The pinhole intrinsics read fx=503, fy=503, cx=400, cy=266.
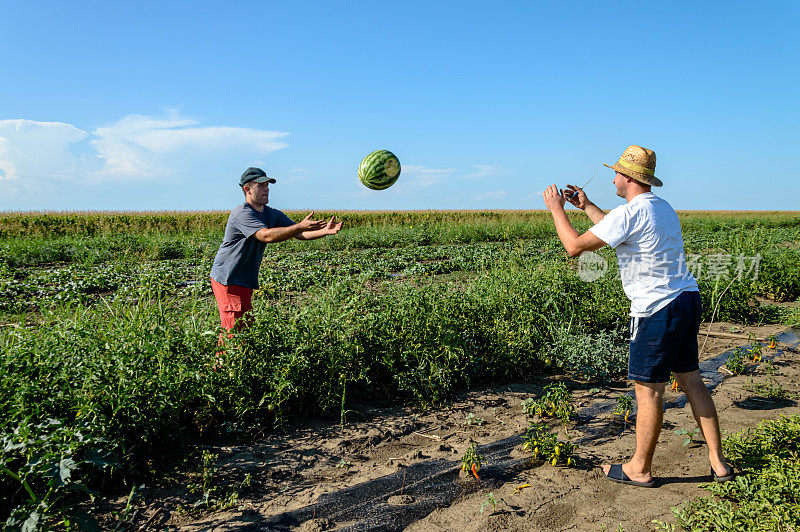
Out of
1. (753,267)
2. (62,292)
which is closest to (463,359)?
(753,267)

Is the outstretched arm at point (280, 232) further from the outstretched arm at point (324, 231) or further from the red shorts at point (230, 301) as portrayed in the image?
the red shorts at point (230, 301)

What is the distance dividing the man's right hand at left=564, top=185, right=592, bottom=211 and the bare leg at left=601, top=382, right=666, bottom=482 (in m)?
1.17

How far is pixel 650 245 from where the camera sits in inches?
110

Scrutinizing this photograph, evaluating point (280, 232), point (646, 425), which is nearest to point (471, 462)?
point (646, 425)

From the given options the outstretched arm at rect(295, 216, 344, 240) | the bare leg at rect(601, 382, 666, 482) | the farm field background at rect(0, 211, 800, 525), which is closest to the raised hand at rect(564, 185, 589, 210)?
the bare leg at rect(601, 382, 666, 482)

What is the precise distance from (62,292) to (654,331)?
29.3ft

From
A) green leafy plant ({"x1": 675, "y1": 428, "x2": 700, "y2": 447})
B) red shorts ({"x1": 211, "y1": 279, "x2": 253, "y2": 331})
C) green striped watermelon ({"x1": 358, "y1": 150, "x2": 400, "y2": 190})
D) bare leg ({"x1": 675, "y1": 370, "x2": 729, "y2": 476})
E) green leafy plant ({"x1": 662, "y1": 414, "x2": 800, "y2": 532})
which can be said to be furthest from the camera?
green striped watermelon ({"x1": 358, "y1": 150, "x2": 400, "y2": 190})

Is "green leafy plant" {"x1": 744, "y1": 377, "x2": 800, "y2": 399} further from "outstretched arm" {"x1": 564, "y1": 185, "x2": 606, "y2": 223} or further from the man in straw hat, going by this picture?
"outstretched arm" {"x1": 564, "y1": 185, "x2": 606, "y2": 223}

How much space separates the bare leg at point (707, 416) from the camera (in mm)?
2913

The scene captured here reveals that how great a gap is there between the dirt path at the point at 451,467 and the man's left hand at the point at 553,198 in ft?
5.32

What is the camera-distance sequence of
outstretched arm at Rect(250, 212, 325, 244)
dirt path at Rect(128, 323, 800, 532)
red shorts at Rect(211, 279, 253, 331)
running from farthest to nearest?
red shorts at Rect(211, 279, 253, 331)
outstretched arm at Rect(250, 212, 325, 244)
dirt path at Rect(128, 323, 800, 532)

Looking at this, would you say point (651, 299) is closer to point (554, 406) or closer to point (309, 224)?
point (554, 406)

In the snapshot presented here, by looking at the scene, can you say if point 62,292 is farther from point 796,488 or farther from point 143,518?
point 796,488

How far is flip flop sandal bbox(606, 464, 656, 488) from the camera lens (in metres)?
2.93
